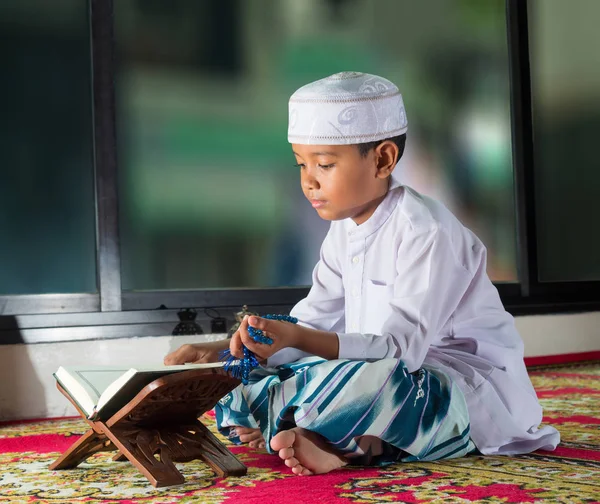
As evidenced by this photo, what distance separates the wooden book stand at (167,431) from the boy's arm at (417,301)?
0.29 metres

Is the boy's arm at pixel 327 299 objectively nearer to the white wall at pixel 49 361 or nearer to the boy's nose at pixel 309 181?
the boy's nose at pixel 309 181

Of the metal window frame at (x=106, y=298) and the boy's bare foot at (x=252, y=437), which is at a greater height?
the metal window frame at (x=106, y=298)

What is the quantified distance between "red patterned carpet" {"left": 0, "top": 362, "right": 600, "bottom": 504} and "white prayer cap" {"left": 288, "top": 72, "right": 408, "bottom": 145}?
2.40 ft

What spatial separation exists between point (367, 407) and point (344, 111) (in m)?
0.66

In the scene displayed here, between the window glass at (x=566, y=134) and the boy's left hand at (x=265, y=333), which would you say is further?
the window glass at (x=566, y=134)

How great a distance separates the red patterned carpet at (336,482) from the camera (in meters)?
1.56

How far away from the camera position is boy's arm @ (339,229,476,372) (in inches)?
71.0

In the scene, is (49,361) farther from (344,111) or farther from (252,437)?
(344,111)

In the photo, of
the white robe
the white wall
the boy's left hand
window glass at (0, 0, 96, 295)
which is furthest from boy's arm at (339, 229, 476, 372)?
window glass at (0, 0, 96, 295)

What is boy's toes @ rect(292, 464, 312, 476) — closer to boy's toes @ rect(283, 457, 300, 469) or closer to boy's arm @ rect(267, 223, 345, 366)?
boy's toes @ rect(283, 457, 300, 469)

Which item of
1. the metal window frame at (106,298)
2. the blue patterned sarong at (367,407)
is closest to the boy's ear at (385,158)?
the blue patterned sarong at (367,407)

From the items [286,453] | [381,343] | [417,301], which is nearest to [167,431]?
[286,453]

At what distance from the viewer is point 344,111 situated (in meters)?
1.94

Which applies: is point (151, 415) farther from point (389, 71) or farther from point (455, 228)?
point (389, 71)
